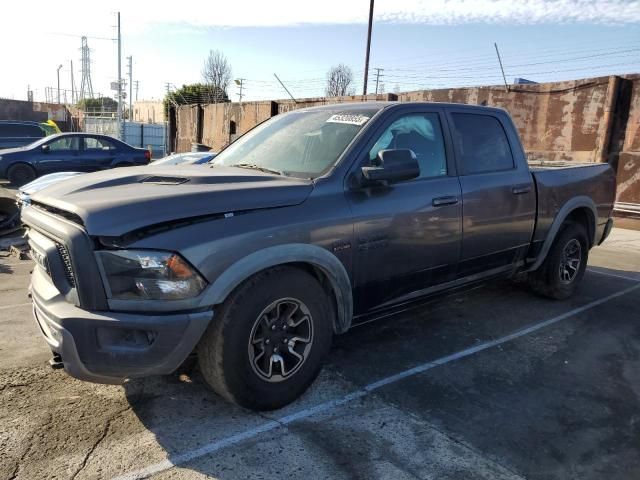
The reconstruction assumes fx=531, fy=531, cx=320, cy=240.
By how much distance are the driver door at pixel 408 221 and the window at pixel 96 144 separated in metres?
13.6

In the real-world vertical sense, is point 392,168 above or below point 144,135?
above

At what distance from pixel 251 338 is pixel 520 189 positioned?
9.73 ft

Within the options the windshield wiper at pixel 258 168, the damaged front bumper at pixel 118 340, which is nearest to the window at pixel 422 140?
the windshield wiper at pixel 258 168

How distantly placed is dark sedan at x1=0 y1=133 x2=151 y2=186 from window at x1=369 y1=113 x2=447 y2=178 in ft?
42.5

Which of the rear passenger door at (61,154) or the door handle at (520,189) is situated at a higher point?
the door handle at (520,189)

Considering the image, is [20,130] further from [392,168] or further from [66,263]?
[392,168]

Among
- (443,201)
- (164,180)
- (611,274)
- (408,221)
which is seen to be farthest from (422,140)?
(611,274)

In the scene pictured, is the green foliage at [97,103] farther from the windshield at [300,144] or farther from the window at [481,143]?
the window at [481,143]

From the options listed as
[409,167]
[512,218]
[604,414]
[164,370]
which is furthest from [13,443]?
[512,218]

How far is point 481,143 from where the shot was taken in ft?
15.1

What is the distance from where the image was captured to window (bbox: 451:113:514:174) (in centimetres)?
436

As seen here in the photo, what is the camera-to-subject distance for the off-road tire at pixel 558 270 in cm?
545

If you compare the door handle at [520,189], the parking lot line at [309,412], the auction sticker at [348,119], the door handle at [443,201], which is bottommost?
the parking lot line at [309,412]

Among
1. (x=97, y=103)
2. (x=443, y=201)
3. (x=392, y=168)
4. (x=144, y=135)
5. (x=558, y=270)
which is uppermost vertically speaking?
(x=97, y=103)
